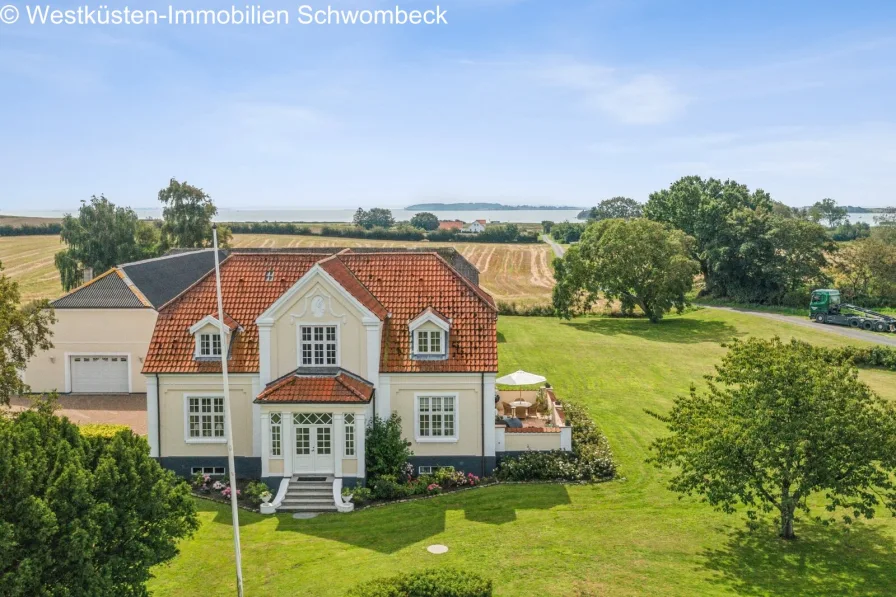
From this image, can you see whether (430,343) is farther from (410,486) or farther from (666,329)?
(666,329)

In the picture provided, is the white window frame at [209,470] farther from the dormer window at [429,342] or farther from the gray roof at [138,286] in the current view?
the gray roof at [138,286]

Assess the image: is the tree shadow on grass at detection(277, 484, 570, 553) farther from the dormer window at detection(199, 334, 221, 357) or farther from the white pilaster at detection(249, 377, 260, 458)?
the dormer window at detection(199, 334, 221, 357)

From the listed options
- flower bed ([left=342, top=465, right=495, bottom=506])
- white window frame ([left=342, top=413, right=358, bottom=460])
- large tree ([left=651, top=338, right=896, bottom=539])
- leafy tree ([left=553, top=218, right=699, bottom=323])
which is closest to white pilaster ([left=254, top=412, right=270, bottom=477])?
white window frame ([left=342, top=413, right=358, bottom=460])

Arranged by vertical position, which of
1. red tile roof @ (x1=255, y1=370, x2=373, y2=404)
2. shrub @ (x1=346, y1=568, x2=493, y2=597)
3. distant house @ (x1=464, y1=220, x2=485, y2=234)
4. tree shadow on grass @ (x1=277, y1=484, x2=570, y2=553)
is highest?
distant house @ (x1=464, y1=220, x2=485, y2=234)

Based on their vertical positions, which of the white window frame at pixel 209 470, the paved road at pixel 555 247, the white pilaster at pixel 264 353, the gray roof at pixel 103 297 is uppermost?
the paved road at pixel 555 247

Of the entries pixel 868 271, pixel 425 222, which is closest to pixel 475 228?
pixel 425 222

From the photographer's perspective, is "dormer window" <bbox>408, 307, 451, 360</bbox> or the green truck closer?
"dormer window" <bbox>408, 307, 451, 360</bbox>

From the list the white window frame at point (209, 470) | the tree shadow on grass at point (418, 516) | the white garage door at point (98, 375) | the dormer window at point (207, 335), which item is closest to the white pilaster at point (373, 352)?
the tree shadow on grass at point (418, 516)
